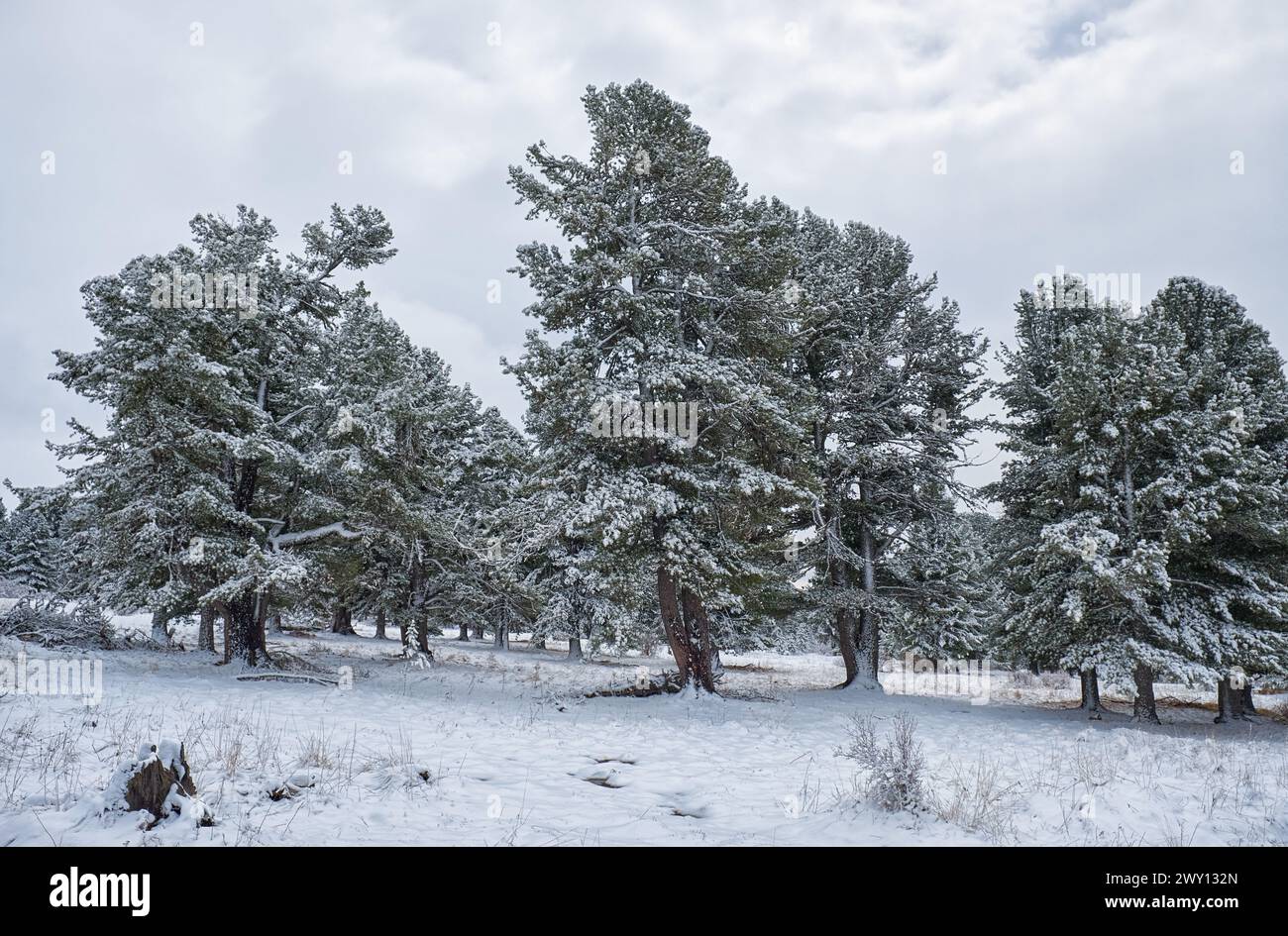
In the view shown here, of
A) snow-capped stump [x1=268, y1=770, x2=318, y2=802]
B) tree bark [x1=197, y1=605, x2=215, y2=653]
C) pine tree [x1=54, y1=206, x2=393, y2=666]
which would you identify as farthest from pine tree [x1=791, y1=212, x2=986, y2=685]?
tree bark [x1=197, y1=605, x2=215, y2=653]

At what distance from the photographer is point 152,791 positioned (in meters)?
4.46

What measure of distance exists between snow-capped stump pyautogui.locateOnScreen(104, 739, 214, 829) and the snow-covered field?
9cm

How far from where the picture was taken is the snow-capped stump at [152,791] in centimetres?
443

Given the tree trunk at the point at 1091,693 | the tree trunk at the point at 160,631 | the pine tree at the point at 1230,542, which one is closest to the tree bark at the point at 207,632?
the tree trunk at the point at 160,631

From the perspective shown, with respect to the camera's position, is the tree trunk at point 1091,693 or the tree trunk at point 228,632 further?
the tree trunk at point 1091,693

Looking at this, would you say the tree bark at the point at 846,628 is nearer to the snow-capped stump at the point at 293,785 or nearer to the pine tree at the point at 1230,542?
the pine tree at the point at 1230,542

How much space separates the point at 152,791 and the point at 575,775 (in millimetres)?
3974

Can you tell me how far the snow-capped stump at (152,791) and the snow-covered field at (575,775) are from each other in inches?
3.6

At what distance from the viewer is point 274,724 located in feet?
28.6

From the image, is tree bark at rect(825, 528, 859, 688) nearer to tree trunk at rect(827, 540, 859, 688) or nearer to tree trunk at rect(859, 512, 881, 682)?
tree trunk at rect(827, 540, 859, 688)

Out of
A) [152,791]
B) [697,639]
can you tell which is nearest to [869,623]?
[697,639]
